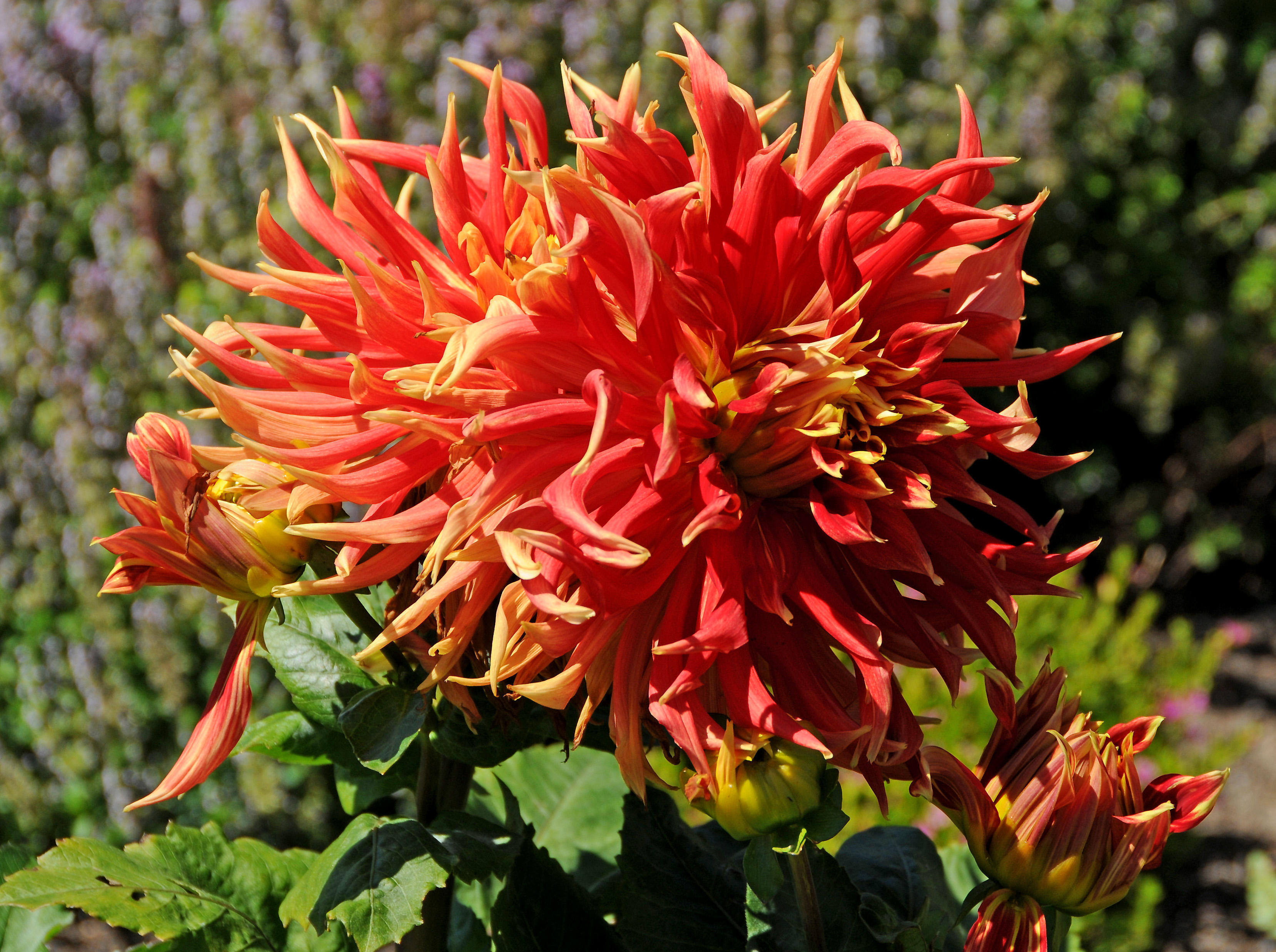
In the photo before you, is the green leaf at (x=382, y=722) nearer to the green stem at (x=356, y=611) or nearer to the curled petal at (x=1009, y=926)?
the green stem at (x=356, y=611)

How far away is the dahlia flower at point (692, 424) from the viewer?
1.76ft

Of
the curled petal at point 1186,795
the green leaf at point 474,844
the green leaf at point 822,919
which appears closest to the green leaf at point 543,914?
the green leaf at point 474,844

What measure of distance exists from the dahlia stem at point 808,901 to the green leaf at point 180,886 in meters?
0.36

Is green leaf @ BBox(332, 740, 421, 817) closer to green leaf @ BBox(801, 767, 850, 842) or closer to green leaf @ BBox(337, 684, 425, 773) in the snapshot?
green leaf @ BBox(337, 684, 425, 773)

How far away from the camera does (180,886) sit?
0.72m

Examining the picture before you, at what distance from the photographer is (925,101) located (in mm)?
3098

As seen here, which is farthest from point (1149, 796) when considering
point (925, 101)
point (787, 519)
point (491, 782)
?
point (925, 101)

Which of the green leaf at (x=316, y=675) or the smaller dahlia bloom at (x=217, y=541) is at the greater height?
the smaller dahlia bloom at (x=217, y=541)

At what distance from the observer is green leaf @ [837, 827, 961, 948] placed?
722mm

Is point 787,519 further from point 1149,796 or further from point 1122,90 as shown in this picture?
point 1122,90

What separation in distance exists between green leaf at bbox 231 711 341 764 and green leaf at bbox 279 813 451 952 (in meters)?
0.10

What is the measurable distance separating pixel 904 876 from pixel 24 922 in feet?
2.25

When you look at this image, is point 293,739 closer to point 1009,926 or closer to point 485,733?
point 485,733

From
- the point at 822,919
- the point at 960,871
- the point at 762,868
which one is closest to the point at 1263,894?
the point at 960,871
